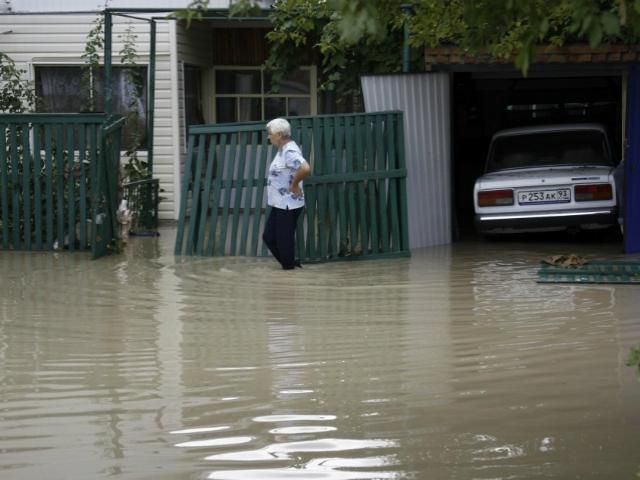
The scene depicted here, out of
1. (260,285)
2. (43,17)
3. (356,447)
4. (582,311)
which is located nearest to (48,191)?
(260,285)

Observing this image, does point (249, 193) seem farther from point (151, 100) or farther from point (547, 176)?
point (151, 100)

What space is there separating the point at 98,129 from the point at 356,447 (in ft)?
30.3

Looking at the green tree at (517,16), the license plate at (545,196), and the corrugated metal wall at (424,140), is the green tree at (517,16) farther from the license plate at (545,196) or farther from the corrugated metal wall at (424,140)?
the license plate at (545,196)

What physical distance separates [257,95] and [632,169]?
8.36m

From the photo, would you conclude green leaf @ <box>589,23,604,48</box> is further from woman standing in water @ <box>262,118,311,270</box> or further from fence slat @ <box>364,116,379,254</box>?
fence slat @ <box>364,116,379,254</box>

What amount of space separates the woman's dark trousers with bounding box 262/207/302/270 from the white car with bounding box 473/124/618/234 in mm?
3199

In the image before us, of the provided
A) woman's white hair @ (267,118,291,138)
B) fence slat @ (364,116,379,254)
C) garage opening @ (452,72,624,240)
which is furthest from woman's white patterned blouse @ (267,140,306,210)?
garage opening @ (452,72,624,240)

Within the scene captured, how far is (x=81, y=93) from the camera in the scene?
19.6m

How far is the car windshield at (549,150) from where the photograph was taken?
16297 millimetres

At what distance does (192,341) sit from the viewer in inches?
366

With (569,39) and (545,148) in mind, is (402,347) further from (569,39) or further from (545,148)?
(545,148)

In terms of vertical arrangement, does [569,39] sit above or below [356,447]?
above

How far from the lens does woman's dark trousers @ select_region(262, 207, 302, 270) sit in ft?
43.3

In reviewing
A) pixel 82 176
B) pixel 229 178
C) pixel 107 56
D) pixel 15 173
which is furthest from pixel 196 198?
pixel 107 56
